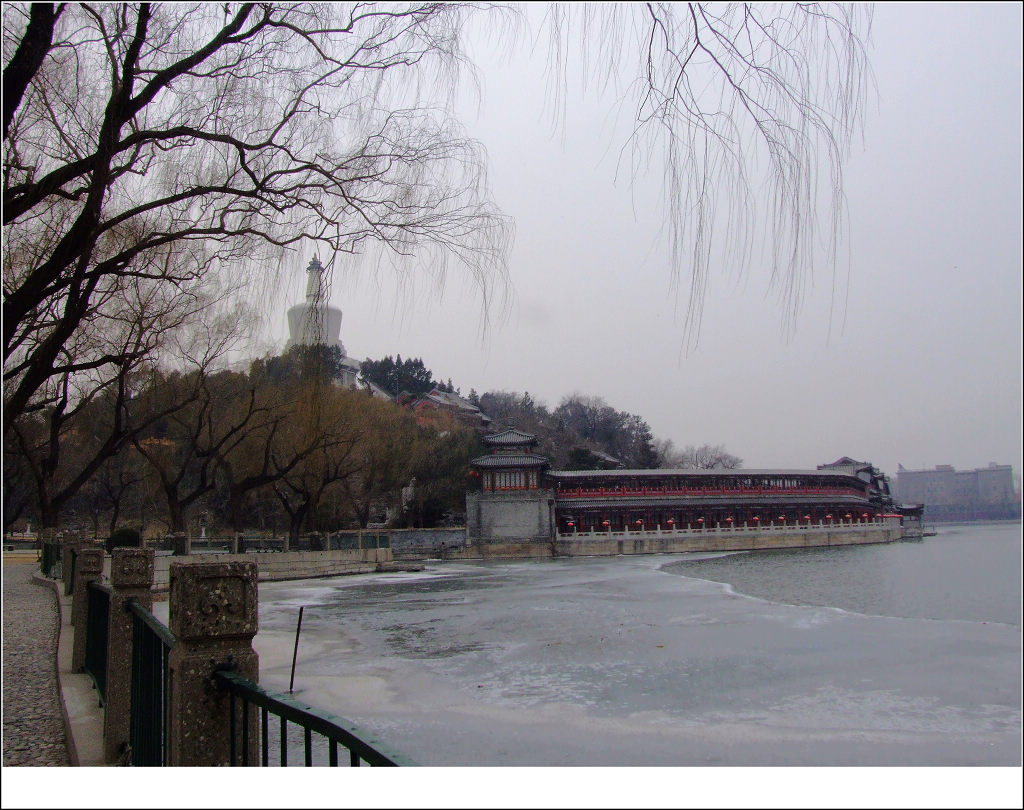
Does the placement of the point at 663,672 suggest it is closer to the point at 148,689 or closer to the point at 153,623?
the point at 148,689

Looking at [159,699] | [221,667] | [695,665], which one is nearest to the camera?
[221,667]

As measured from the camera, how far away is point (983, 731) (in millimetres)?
6949

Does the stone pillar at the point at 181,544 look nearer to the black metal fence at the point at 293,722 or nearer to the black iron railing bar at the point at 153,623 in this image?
the black iron railing bar at the point at 153,623

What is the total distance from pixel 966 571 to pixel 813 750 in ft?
78.3

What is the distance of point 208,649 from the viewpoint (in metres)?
2.12

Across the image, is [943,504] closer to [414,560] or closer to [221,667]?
[221,667]

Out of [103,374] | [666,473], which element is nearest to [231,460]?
[103,374]

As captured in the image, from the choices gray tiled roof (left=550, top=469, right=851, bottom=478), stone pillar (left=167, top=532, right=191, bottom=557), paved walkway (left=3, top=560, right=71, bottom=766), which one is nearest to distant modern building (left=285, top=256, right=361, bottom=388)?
paved walkway (left=3, top=560, right=71, bottom=766)

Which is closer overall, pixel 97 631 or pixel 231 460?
pixel 97 631

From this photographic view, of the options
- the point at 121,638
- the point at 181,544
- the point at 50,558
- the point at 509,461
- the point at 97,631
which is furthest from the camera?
the point at 509,461

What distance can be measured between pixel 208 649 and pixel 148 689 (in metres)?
1.04

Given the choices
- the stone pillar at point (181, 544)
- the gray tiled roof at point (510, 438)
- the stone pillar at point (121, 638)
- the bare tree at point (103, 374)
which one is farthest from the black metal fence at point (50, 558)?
the gray tiled roof at point (510, 438)

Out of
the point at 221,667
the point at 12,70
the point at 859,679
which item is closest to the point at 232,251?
the point at 12,70

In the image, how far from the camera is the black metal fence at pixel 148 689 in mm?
2584
